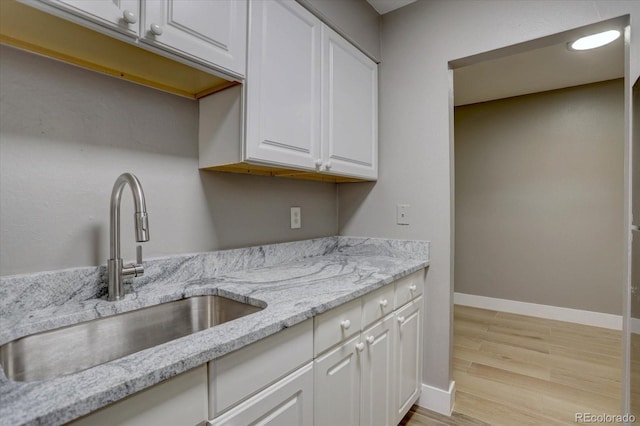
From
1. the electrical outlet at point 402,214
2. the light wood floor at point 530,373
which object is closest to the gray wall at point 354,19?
the electrical outlet at point 402,214

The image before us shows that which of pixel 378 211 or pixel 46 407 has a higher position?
pixel 378 211

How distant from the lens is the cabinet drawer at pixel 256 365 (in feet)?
2.40

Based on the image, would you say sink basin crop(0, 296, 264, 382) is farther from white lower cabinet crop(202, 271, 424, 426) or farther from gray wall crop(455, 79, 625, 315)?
gray wall crop(455, 79, 625, 315)

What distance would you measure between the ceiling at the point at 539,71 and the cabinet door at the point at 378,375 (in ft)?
6.68

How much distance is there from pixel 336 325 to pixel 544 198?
10.5 ft

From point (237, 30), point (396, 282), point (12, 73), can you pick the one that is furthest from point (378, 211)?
point (12, 73)

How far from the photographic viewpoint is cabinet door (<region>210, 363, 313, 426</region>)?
30.5 inches

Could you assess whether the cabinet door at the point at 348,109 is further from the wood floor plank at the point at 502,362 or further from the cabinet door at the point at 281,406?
the wood floor plank at the point at 502,362

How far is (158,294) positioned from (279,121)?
2.60 feet

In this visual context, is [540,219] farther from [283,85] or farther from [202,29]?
[202,29]

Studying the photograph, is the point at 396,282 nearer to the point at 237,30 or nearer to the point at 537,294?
the point at 237,30

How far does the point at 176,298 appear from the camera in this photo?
1124mm

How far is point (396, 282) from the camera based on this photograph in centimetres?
153

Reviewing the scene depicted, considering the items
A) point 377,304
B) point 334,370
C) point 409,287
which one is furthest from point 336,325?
point 409,287
